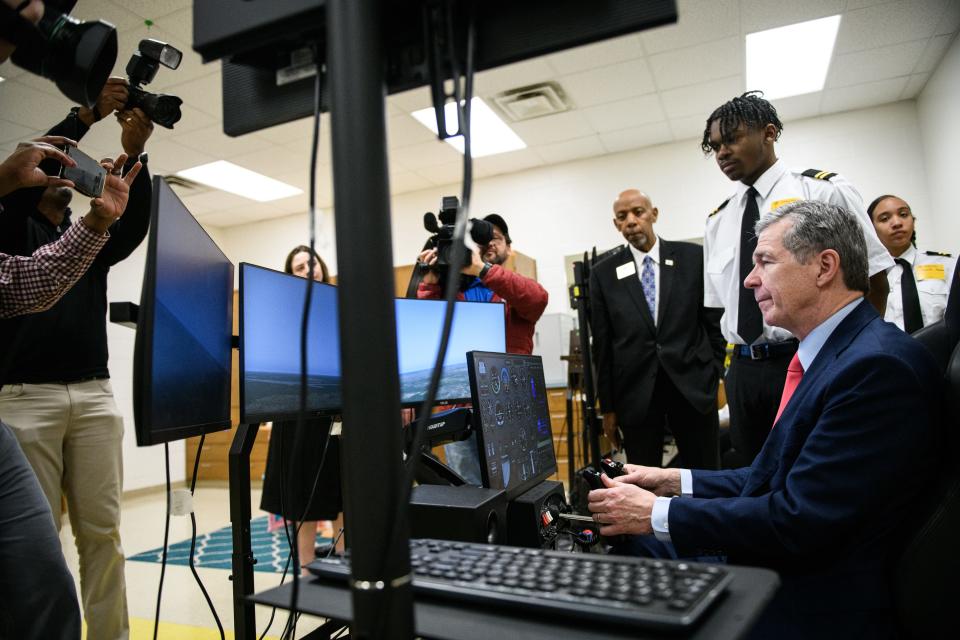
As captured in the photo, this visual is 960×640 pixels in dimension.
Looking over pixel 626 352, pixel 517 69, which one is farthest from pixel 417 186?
pixel 626 352

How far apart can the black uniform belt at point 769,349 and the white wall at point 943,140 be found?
10.7 ft

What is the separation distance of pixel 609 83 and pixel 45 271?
4036mm

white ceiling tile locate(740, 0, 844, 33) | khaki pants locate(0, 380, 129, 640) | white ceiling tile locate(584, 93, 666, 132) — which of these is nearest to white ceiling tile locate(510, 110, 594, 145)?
white ceiling tile locate(584, 93, 666, 132)

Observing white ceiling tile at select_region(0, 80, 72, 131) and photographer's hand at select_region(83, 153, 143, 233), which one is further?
white ceiling tile at select_region(0, 80, 72, 131)

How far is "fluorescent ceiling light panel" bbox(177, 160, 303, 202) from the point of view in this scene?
555 centimetres

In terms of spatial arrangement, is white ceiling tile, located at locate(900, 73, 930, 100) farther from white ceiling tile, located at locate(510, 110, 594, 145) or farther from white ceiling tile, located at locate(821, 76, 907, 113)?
white ceiling tile, located at locate(510, 110, 594, 145)

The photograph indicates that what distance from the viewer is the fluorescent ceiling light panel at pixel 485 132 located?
15.2ft

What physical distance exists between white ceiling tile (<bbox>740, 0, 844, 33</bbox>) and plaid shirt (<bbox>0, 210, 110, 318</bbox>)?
365 centimetres

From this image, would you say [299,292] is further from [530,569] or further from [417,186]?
[417,186]

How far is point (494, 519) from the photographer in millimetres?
959

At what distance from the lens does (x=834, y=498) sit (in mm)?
854

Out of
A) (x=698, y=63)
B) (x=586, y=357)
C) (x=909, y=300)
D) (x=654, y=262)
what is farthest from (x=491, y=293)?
(x=698, y=63)

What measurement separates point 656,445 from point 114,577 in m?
1.98

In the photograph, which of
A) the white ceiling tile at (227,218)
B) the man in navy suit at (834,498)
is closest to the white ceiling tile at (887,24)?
the man in navy suit at (834,498)
